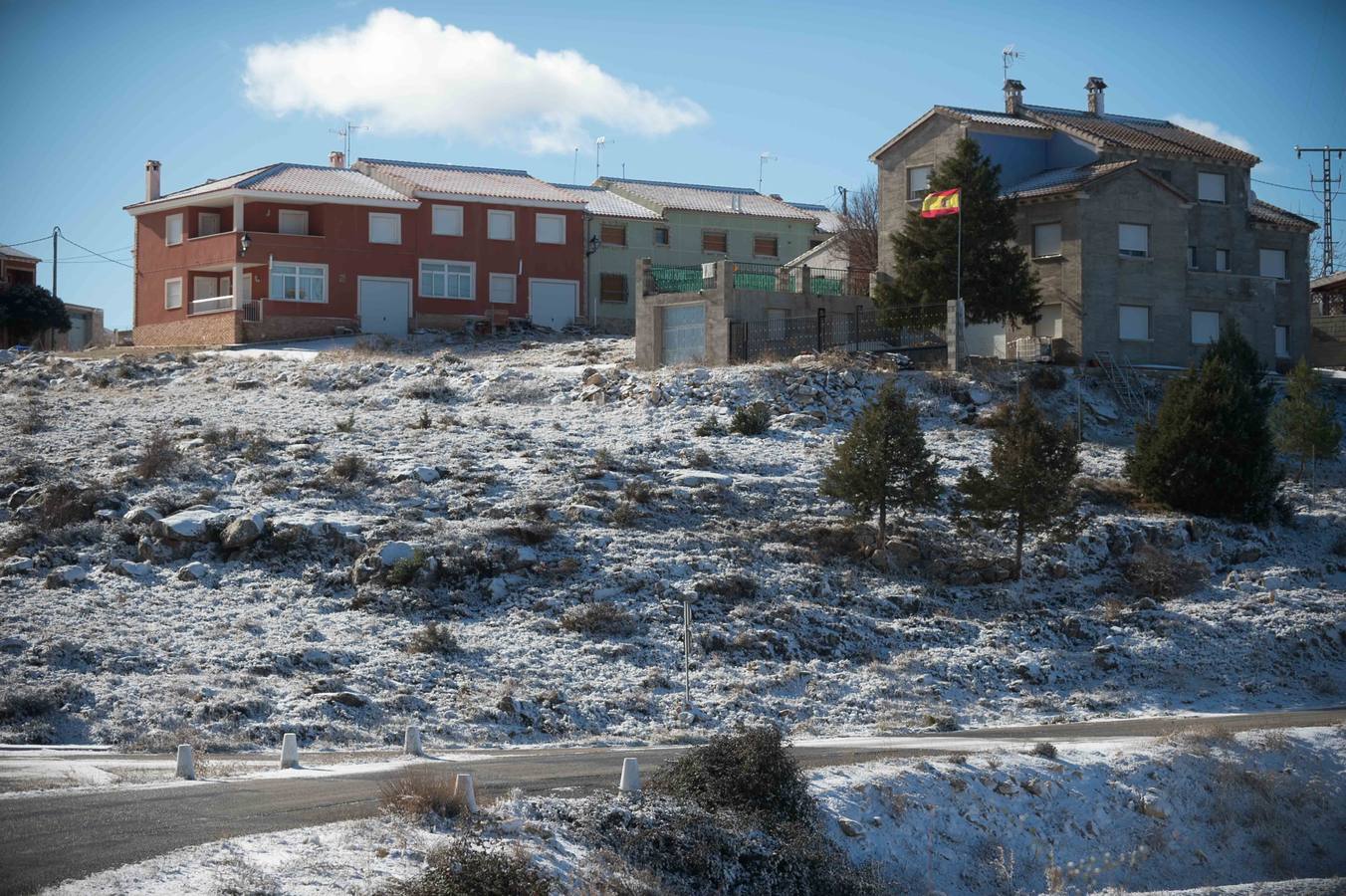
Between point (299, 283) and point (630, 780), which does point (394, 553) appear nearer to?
point (630, 780)

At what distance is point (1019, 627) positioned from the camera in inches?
1235

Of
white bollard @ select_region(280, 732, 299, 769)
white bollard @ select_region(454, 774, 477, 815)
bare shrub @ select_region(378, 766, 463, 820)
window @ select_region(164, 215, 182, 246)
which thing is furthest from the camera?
window @ select_region(164, 215, 182, 246)

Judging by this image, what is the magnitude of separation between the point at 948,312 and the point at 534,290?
83.7ft

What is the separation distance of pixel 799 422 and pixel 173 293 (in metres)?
34.7

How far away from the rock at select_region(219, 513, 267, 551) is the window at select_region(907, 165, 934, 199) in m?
31.1

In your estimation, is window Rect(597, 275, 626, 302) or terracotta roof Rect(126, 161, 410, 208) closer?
terracotta roof Rect(126, 161, 410, 208)

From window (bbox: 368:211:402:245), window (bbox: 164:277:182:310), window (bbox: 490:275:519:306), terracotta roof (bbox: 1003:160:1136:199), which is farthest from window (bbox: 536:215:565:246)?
A: terracotta roof (bbox: 1003:160:1136:199)

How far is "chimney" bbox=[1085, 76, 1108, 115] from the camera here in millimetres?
60594

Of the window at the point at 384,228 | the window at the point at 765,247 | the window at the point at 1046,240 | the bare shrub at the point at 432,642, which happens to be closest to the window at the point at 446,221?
the window at the point at 384,228

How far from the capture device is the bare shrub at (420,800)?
14.8 metres

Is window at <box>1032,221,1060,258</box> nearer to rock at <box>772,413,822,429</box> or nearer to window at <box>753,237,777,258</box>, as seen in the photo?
rock at <box>772,413,822,429</box>

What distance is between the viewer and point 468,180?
68188 mm

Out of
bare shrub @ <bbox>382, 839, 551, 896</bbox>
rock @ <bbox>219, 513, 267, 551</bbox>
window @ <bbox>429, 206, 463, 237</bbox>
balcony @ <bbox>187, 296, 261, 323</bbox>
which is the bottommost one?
bare shrub @ <bbox>382, 839, 551, 896</bbox>

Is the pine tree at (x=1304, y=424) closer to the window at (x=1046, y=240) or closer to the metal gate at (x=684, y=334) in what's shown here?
the window at (x=1046, y=240)
